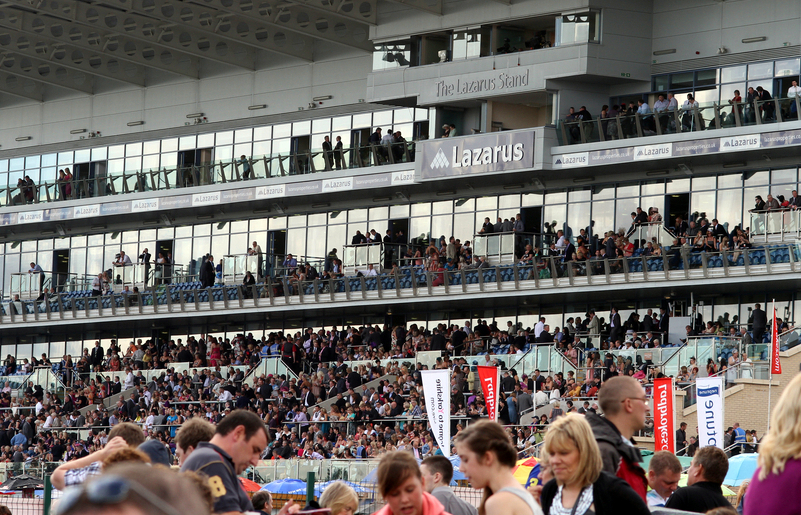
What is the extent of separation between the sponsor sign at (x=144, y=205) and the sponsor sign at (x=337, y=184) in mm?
7824

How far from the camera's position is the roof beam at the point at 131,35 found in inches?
1661

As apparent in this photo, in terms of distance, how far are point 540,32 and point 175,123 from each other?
1664 cm

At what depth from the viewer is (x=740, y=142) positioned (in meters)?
32.1

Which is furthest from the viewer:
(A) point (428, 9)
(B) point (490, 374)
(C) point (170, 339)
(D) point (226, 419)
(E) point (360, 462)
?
(C) point (170, 339)

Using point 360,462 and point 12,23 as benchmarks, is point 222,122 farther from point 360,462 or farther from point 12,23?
point 360,462

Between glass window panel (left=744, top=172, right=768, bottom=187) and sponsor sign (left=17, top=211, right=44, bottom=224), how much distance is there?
90.8 feet

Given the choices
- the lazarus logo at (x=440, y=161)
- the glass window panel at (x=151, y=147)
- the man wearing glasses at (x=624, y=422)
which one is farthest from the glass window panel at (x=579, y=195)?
the man wearing glasses at (x=624, y=422)

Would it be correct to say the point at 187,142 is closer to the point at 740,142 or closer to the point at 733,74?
the point at 733,74

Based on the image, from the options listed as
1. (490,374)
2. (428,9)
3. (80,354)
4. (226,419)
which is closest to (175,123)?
(80,354)

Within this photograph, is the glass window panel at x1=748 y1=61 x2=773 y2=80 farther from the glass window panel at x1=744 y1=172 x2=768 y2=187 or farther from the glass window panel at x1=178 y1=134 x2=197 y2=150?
the glass window panel at x1=178 y1=134 x2=197 y2=150

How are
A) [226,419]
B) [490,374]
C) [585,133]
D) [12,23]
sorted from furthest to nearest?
1. [12,23]
2. [585,133]
3. [490,374]
4. [226,419]

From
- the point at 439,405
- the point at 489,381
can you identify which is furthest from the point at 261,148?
the point at 439,405

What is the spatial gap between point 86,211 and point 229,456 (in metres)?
43.0

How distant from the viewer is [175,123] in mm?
47594
